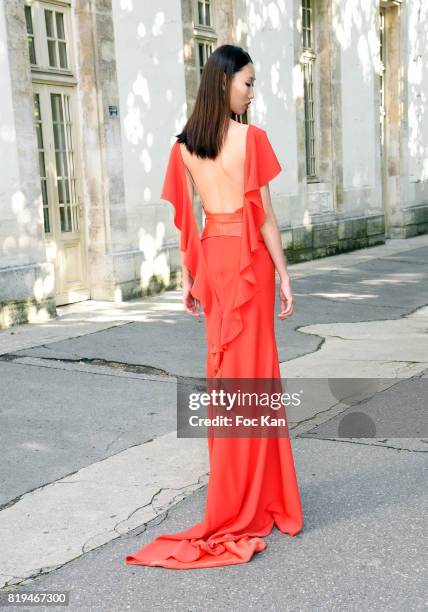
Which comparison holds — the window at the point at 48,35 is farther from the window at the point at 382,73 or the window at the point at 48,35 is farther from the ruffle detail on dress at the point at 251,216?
the window at the point at 382,73

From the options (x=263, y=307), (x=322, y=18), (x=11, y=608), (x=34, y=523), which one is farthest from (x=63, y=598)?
(x=322, y=18)

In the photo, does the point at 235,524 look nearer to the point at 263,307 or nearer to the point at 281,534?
the point at 281,534

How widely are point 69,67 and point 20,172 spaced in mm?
1843

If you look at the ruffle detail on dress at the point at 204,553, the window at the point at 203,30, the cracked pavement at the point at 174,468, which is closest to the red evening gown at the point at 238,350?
the ruffle detail on dress at the point at 204,553

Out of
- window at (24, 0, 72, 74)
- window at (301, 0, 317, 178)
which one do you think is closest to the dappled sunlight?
window at (24, 0, 72, 74)

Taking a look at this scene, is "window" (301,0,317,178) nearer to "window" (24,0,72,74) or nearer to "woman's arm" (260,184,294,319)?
"window" (24,0,72,74)

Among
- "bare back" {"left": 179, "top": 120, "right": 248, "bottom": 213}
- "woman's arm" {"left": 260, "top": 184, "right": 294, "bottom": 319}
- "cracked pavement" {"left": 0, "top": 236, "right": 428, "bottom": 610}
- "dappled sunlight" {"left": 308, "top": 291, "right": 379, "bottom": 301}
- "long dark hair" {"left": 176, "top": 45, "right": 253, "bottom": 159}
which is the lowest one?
"cracked pavement" {"left": 0, "top": 236, "right": 428, "bottom": 610}

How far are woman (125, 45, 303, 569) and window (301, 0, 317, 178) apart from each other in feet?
37.9

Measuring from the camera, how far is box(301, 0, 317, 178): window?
567 inches

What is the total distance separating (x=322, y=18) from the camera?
14.5 m

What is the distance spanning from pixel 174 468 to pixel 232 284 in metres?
1.32

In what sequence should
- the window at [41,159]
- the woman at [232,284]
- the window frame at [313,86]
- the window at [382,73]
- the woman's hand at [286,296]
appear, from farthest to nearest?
the window at [382,73] → the window frame at [313,86] → the window at [41,159] → the woman's hand at [286,296] → the woman at [232,284]

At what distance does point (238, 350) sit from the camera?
334cm

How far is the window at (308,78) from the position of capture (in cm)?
1439
